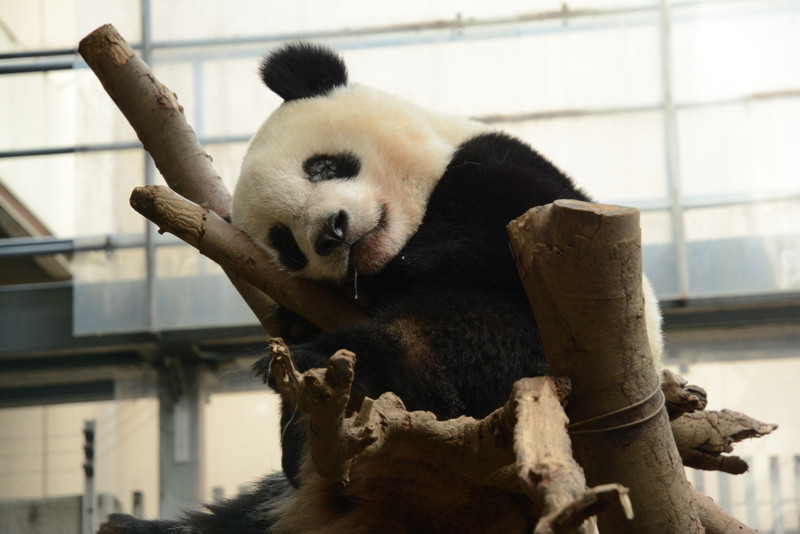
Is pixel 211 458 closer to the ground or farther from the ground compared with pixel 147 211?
closer to the ground

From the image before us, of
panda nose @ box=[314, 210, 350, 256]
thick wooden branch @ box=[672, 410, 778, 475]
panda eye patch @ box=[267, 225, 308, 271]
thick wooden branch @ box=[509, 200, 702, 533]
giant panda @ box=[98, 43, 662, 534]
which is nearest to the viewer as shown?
thick wooden branch @ box=[509, 200, 702, 533]

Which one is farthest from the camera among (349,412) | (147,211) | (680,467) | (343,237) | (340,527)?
(343,237)

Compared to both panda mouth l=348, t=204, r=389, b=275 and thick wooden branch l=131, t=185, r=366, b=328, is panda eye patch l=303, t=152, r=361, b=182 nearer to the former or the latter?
panda mouth l=348, t=204, r=389, b=275

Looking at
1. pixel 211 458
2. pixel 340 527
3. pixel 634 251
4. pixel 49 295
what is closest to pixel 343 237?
pixel 340 527

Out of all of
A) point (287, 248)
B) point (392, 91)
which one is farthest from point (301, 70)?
point (392, 91)

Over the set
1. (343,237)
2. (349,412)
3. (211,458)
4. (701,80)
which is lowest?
(211,458)

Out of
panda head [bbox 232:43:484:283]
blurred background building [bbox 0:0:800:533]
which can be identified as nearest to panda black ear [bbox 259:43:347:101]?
panda head [bbox 232:43:484:283]

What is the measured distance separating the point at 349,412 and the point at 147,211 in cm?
77

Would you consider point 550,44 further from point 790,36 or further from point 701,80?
point 790,36

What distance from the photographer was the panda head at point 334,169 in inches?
105

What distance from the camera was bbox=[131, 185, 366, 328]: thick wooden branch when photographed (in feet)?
7.47

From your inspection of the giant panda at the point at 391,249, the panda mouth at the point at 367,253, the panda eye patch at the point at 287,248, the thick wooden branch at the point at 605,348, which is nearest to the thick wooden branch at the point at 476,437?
the thick wooden branch at the point at 605,348

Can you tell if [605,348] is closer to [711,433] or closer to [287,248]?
[711,433]

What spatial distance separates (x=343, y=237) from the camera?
2.63 m
